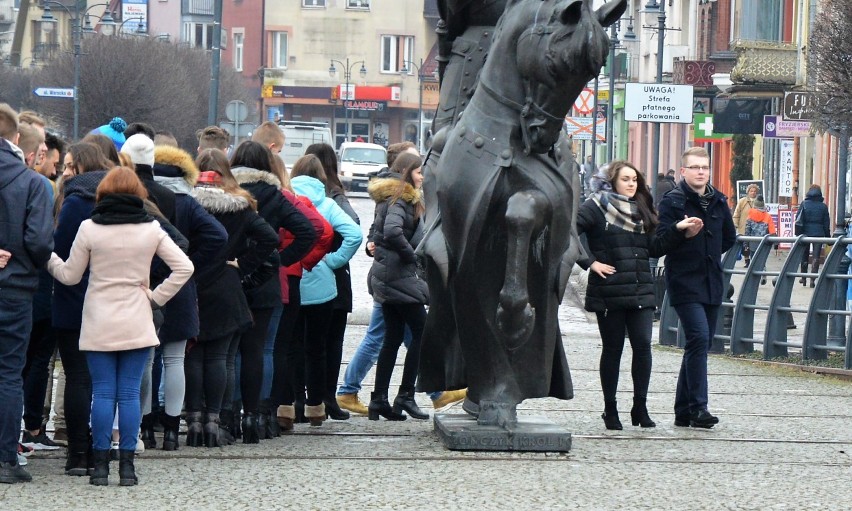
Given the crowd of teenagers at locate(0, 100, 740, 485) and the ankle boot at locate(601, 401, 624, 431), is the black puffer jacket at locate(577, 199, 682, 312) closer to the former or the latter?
the crowd of teenagers at locate(0, 100, 740, 485)

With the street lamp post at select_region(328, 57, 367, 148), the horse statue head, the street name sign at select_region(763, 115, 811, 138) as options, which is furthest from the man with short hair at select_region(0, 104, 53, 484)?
the street lamp post at select_region(328, 57, 367, 148)

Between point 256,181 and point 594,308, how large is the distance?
2.22m

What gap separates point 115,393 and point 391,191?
11.9 ft

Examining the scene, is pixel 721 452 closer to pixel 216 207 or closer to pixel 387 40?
pixel 216 207

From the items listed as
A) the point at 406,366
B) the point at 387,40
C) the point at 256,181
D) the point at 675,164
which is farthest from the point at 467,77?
the point at 387,40

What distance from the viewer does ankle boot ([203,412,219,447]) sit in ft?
33.8

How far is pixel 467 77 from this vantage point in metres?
10.7

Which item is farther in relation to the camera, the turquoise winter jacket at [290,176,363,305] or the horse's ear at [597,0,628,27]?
the turquoise winter jacket at [290,176,363,305]

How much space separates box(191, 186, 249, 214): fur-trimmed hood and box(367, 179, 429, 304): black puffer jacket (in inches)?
75.1

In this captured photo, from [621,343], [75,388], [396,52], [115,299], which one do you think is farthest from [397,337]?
[396,52]

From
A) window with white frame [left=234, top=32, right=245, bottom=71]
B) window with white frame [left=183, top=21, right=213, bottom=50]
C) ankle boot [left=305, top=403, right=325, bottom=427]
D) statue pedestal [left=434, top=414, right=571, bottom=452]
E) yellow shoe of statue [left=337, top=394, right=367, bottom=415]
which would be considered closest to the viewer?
statue pedestal [left=434, top=414, right=571, bottom=452]

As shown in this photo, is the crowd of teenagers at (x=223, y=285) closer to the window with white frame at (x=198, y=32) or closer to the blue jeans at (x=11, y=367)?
the blue jeans at (x=11, y=367)

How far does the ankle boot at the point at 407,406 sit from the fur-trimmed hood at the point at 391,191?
1250 millimetres

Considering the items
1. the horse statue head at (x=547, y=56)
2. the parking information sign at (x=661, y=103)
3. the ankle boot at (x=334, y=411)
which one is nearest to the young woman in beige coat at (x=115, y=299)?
the horse statue head at (x=547, y=56)
